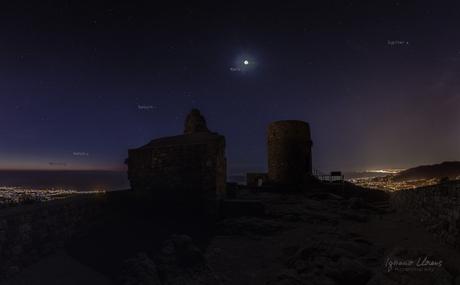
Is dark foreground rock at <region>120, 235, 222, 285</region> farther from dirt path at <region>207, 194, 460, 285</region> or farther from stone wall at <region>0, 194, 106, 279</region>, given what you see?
stone wall at <region>0, 194, 106, 279</region>

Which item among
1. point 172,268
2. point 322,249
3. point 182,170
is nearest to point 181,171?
point 182,170

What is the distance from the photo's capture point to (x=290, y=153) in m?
23.4

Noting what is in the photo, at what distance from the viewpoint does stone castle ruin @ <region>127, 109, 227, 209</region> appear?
36.0ft

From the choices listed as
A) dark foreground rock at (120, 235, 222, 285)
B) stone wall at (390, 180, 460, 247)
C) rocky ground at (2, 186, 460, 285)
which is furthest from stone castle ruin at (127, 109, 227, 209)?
stone wall at (390, 180, 460, 247)

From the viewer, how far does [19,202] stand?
8852mm

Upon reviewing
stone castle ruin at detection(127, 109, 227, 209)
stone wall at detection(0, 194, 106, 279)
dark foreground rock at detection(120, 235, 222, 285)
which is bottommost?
dark foreground rock at detection(120, 235, 222, 285)

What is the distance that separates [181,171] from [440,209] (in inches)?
358

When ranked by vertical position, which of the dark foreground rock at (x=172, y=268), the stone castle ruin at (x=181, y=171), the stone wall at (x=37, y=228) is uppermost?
the stone castle ruin at (x=181, y=171)

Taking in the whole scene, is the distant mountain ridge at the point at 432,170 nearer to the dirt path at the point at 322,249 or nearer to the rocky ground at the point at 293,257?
the dirt path at the point at 322,249

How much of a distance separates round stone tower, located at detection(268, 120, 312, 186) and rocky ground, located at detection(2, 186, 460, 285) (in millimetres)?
11839

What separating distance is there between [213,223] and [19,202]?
675 cm

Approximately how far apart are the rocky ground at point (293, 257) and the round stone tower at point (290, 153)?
1184cm

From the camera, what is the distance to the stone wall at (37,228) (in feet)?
21.2

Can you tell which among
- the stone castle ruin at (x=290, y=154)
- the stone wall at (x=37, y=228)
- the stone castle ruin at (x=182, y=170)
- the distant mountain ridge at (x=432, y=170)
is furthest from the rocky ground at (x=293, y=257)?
the distant mountain ridge at (x=432, y=170)
